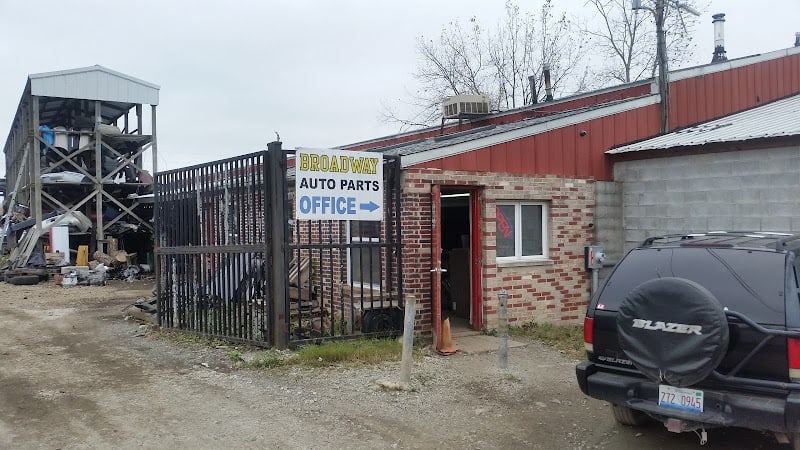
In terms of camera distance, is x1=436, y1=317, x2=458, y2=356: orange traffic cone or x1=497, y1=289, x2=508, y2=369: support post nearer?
x1=497, y1=289, x2=508, y2=369: support post

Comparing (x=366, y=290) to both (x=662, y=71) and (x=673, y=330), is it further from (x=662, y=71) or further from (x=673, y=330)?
(x=662, y=71)

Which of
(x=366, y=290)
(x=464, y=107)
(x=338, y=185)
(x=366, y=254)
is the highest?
(x=464, y=107)

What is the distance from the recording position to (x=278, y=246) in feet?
26.7

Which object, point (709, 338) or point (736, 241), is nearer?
point (709, 338)

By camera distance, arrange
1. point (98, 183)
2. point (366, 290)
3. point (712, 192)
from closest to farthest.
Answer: point (366, 290) → point (712, 192) → point (98, 183)

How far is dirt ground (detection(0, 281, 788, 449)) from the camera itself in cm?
521

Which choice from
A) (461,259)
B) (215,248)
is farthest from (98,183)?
(461,259)

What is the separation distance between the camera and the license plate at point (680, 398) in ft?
14.0

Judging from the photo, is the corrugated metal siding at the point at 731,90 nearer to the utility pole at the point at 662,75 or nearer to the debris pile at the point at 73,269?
the utility pole at the point at 662,75

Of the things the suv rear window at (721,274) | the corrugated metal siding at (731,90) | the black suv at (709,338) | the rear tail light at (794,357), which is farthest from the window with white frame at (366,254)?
the corrugated metal siding at (731,90)

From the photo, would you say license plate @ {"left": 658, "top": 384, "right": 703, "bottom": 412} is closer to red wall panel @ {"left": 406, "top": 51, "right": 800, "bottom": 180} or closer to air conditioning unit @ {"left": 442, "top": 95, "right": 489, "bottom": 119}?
red wall panel @ {"left": 406, "top": 51, "right": 800, "bottom": 180}

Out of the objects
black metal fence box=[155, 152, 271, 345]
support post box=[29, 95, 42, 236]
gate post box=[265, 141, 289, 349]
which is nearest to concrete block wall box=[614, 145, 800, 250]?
gate post box=[265, 141, 289, 349]

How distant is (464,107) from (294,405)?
486 inches

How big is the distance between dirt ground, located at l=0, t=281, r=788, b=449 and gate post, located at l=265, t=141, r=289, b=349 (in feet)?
2.56
